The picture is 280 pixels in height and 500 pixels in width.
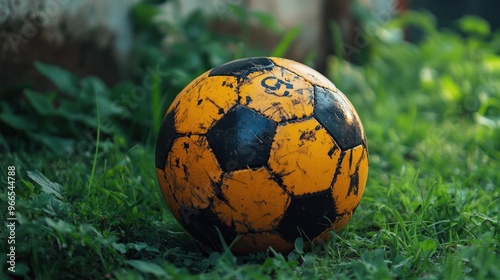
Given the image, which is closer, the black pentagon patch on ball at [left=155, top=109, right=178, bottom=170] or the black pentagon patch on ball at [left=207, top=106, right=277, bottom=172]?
the black pentagon patch on ball at [left=207, top=106, right=277, bottom=172]

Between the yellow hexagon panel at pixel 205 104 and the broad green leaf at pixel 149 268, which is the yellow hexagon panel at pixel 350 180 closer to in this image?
the yellow hexagon panel at pixel 205 104

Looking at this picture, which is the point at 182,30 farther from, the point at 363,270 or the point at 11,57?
the point at 363,270

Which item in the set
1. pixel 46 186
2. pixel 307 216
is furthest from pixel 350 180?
pixel 46 186

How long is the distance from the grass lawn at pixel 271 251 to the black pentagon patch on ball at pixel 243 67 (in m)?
0.57

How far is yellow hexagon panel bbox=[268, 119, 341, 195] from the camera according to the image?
220 centimetres

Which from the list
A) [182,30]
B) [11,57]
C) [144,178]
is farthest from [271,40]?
[144,178]

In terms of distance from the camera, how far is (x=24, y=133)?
359 centimetres

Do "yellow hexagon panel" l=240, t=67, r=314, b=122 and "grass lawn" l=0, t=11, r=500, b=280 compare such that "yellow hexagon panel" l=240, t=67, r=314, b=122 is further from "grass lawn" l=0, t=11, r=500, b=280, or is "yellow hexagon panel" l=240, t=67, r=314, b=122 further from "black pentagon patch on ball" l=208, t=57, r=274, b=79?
"grass lawn" l=0, t=11, r=500, b=280

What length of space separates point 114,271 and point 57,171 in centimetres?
105

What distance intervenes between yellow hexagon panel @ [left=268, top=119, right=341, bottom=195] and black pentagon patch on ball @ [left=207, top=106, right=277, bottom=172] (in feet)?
0.12

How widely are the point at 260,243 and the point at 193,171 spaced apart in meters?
0.35

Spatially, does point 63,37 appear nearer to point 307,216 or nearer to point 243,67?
point 243,67

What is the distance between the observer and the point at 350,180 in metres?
2.35

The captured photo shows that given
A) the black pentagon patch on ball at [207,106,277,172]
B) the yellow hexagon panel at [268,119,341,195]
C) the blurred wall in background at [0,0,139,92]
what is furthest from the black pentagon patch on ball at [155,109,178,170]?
the blurred wall in background at [0,0,139,92]
